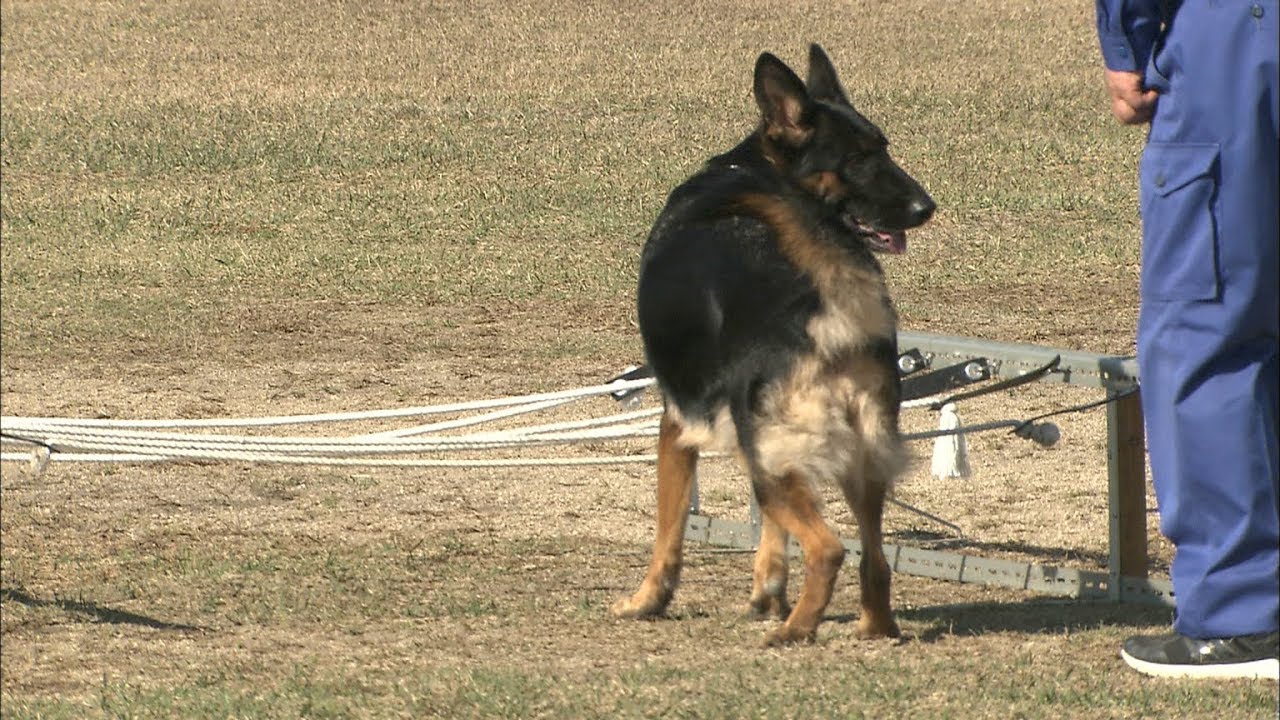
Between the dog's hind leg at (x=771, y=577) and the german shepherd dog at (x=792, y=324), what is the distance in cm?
2

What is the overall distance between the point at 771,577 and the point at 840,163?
1049 millimetres

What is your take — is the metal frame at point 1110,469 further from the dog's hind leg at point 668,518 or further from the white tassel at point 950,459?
the white tassel at point 950,459

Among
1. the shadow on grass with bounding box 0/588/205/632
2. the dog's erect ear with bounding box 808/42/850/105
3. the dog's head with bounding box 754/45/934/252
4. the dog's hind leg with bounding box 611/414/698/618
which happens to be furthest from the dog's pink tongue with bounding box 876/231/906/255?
the shadow on grass with bounding box 0/588/205/632

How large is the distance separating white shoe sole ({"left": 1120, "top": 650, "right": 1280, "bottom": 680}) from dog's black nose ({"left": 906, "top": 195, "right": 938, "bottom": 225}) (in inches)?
45.3

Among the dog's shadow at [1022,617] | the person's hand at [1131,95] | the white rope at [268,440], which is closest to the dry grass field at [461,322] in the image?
the dog's shadow at [1022,617]

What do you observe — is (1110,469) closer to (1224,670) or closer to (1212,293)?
(1224,670)

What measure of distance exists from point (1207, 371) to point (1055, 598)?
1.55 metres

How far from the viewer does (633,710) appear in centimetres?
400

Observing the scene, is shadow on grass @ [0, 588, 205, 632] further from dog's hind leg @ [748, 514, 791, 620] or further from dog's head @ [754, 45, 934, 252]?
dog's head @ [754, 45, 934, 252]

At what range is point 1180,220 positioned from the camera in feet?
12.5

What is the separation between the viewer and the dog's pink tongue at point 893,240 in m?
4.60

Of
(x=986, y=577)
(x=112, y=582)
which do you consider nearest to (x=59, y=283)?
(x=112, y=582)

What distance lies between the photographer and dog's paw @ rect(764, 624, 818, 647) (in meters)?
4.52

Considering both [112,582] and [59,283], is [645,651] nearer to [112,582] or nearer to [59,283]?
[112,582]
